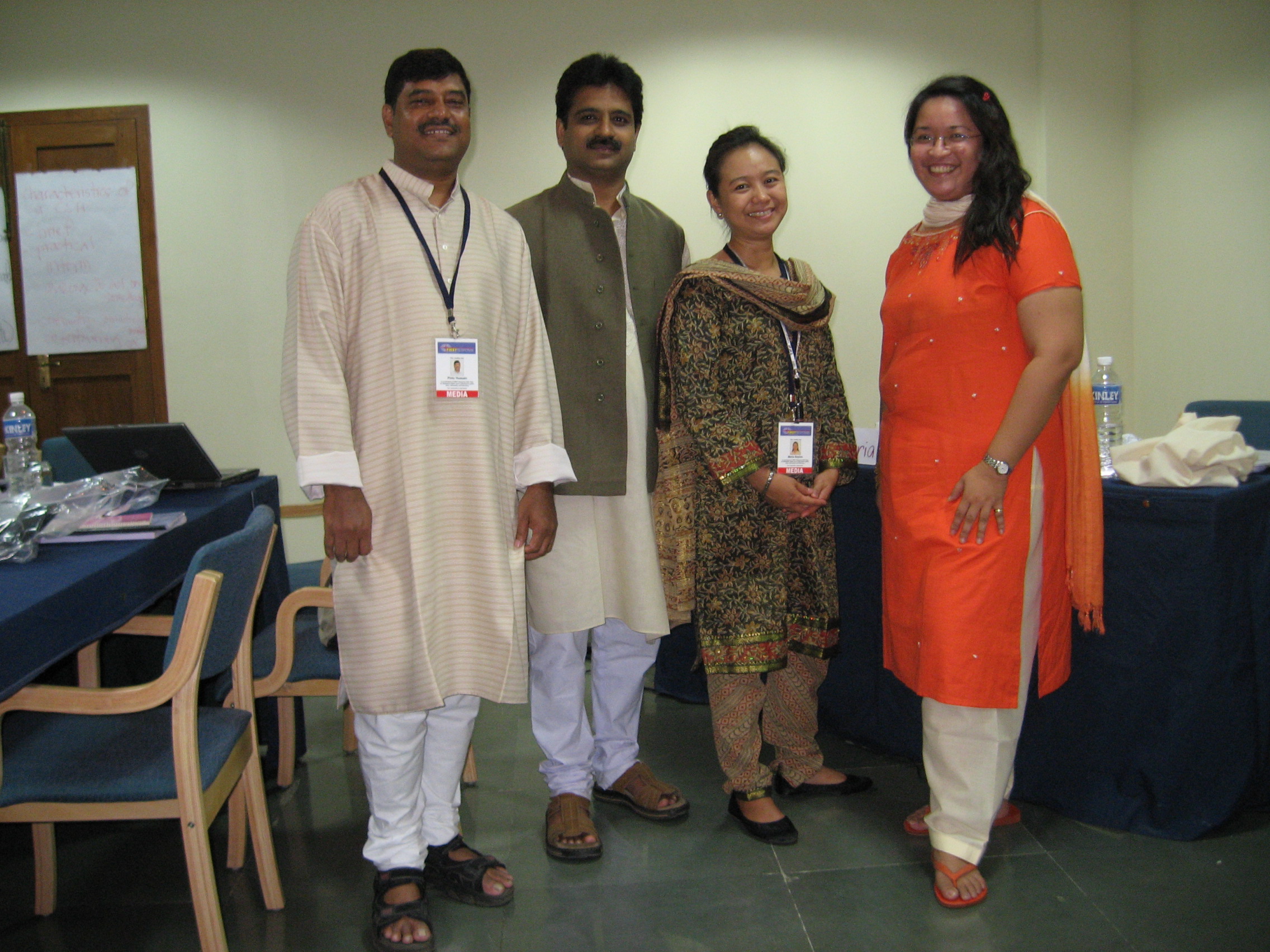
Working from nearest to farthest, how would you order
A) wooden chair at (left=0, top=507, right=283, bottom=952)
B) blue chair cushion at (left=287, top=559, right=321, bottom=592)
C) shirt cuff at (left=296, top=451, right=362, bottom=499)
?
wooden chair at (left=0, top=507, right=283, bottom=952) < shirt cuff at (left=296, top=451, right=362, bottom=499) < blue chair cushion at (left=287, top=559, right=321, bottom=592)

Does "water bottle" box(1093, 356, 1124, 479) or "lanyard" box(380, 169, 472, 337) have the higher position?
"lanyard" box(380, 169, 472, 337)

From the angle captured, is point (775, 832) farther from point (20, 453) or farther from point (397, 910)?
point (20, 453)

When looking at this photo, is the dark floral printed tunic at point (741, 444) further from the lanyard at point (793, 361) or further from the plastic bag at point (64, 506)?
the plastic bag at point (64, 506)

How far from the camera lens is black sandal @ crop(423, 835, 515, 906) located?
1.81m

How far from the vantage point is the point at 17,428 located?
2449 millimetres

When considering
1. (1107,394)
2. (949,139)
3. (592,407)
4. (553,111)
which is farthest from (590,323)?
(553,111)

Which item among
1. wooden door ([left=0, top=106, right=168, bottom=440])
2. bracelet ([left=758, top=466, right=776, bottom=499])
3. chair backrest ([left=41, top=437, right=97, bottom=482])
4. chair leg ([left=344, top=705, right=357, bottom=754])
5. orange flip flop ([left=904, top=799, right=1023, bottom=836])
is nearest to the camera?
bracelet ([left=758, top=466, right=776, bottom=499])

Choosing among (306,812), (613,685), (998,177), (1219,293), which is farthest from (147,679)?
(1219,293)

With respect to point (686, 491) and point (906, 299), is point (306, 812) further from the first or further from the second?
point (906, 299)

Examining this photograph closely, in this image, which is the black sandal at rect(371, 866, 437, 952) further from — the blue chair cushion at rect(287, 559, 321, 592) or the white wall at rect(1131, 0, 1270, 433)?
the white wall at rect(1131, 0, 1270, 433)

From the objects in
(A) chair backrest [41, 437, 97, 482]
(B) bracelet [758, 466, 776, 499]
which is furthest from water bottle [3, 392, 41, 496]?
(B) bracelet [758, 466, 776, 499]

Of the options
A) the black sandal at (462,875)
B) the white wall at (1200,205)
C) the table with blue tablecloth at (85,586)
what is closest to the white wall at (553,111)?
the white wall at (1200,205)

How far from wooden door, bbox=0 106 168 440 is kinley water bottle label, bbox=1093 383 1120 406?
13.9 ft

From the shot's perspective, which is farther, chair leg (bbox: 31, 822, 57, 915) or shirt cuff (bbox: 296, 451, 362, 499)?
chair leg (bbox: 31, 822, 57, 915)
